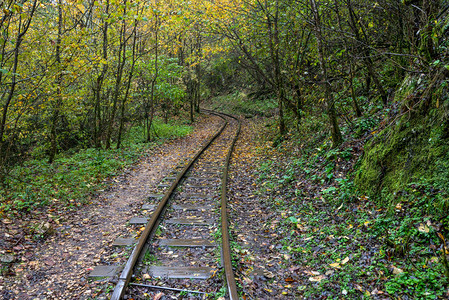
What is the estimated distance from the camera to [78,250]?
16.8 feet

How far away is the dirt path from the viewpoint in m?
4.04

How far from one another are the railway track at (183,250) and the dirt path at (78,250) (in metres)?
0.48

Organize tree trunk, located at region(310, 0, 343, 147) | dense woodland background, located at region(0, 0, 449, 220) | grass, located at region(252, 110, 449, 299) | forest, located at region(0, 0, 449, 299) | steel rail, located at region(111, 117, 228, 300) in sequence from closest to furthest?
1. grass, located at region(252, 110, 449, 299)
2. steel rail, located at region(111, 117, 228, 300)
3. forest, located at region(0, 0, 449, 299)
4. dense woodland background, located at region(0, 0, 449, 220)
5. tree trunk, located at region(310, 0, 343, 147)

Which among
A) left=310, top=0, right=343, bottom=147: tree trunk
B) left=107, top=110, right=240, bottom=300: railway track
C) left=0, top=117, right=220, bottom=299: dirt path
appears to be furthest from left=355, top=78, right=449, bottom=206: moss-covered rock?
left=0, top=117, right=220, bottom=299: dirt path

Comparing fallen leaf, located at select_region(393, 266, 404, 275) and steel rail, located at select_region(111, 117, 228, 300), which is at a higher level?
fallen leaf, located at select_region(393, 266, 404, 275)

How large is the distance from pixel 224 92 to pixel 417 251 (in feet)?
118

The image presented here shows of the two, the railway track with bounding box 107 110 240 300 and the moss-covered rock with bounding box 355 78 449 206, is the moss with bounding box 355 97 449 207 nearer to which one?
the moss-covered rock with bounding box 355 78 449 206

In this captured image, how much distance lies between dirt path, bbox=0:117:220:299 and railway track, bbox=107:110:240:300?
1.57 feet

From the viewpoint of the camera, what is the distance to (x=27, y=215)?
19.9 ft

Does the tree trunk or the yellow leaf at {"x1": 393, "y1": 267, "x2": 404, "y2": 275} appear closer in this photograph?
the yellow leaf at {"x1": 393, "y1": 267, "x2": 404, "y2": 275}

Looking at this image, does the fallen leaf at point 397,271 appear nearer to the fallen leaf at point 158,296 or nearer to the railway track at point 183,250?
the railway track at point 183,250

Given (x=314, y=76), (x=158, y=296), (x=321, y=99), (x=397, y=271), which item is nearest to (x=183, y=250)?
(x=158, y=296)

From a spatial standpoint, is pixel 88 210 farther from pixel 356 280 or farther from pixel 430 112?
pixel 430 112

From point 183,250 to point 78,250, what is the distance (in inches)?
79.0
